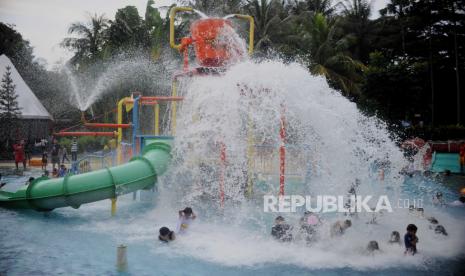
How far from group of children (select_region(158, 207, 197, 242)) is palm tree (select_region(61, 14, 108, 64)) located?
79.0ft

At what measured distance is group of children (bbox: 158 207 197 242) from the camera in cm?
737

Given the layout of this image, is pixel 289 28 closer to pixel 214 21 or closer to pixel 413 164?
pixel 413 164

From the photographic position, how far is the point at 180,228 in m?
7.80

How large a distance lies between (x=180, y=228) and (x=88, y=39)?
82.2 feet

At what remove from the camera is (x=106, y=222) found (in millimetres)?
8891

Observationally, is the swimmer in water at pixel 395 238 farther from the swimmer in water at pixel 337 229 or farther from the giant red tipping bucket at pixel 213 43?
the giant red tipping bucket at pixel 213 43

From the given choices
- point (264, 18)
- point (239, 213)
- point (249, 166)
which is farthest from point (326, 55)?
point (239, 213)

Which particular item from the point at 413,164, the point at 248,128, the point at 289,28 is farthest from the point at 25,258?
the point at 289,28

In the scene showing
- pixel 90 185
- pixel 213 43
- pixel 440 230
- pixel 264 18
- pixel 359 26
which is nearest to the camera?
pixel 440 230

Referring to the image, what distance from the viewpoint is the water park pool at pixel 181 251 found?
6.07 meters

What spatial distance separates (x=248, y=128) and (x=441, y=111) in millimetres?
16610
